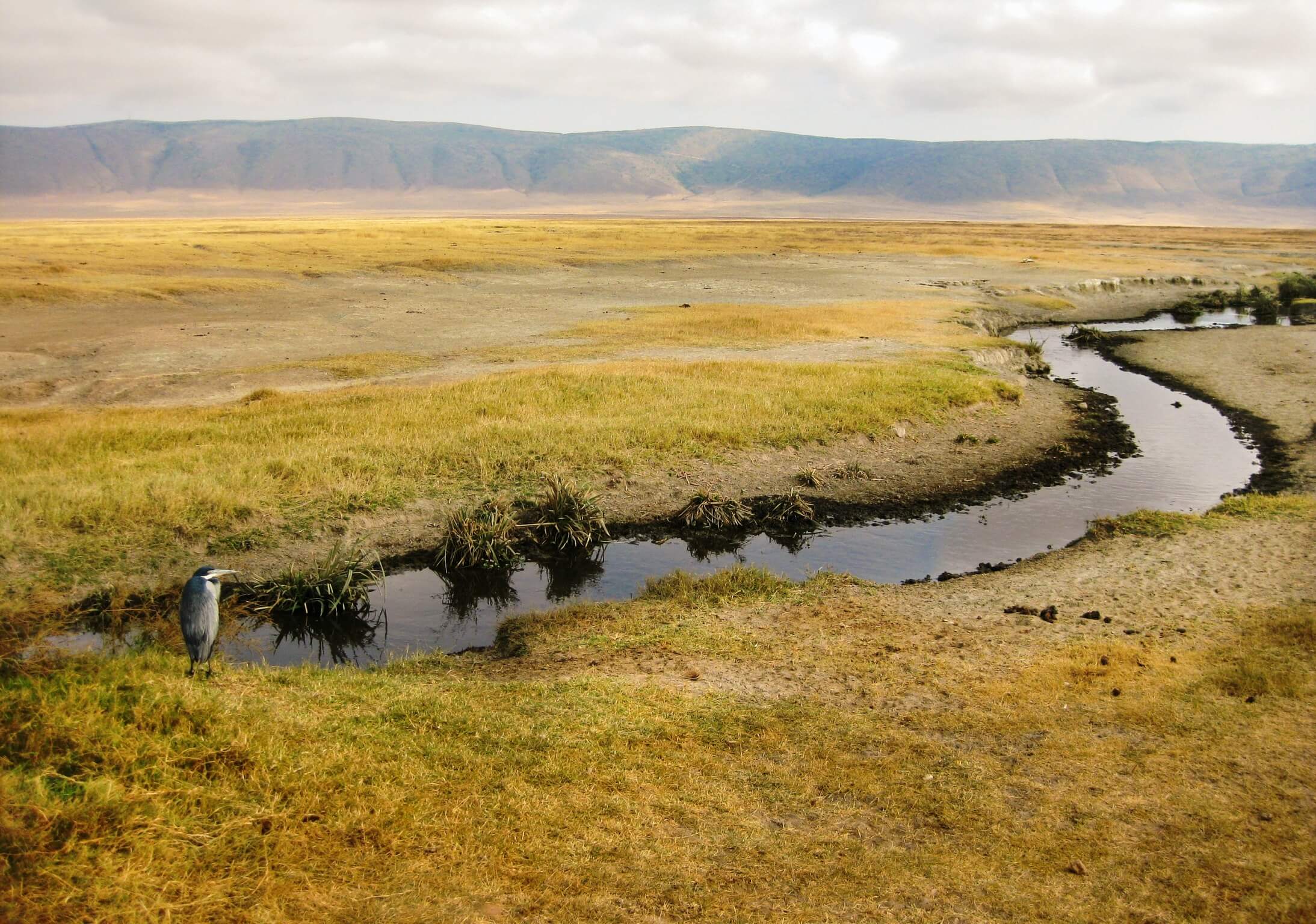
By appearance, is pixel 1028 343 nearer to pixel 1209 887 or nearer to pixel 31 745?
pixel 1209 887

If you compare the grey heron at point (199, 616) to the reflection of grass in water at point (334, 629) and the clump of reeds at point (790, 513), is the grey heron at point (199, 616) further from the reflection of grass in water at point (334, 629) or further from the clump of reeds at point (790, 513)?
the clump of reeds at point (790, 513)

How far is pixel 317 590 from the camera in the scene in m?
13.9

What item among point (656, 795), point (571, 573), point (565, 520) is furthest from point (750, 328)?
point (656, 795)

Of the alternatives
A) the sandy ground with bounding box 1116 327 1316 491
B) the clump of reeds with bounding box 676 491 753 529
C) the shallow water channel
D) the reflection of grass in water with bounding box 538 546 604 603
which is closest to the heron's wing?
the shallow water channel

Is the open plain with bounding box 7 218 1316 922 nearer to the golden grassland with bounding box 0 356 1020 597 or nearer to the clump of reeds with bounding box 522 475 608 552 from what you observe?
the golden grassland with bounding box 0 356 1020 597

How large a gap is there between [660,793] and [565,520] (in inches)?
387

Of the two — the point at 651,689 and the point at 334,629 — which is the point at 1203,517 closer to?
the point at 651,689

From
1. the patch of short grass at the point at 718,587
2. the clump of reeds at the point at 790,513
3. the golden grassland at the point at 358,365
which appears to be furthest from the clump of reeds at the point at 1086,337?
the patch of short grass at the point at 718,587

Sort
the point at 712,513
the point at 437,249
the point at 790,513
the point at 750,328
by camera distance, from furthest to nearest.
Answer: the point at 437,249, the point at 750,328, the point at 790,513, the point at 712,513

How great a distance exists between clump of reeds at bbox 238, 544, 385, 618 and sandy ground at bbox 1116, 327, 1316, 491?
61.4ft

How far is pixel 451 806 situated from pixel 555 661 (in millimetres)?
4084

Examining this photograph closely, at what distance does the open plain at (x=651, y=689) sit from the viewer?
6137mm

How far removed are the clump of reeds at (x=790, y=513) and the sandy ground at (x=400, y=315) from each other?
13265mm

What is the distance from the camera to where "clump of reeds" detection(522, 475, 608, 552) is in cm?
1698
